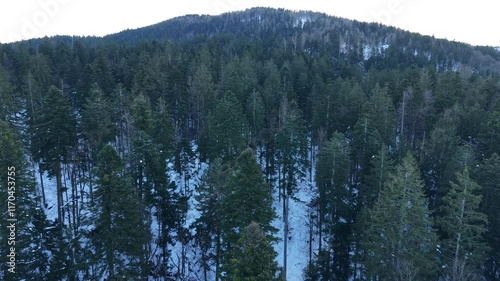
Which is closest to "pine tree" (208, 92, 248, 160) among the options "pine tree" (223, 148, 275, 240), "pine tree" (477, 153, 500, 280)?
"pine tree" (223, 148, 275, 240)

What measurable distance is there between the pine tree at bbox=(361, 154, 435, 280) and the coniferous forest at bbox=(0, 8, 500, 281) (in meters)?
0.12

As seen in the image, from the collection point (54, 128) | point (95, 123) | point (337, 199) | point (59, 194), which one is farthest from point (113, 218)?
point (337, 199)

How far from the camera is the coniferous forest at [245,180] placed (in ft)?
77.4

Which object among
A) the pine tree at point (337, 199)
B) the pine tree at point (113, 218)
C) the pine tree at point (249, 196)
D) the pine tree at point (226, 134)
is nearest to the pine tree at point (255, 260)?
the pine tree at point (249, 196)

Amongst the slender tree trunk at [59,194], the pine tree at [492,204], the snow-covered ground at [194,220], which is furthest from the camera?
the snow-covered ground at [194,220]

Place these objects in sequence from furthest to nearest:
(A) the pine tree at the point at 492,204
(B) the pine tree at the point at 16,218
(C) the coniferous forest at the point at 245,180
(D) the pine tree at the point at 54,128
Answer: (D) the pine tree at the point at 54,128 → (A) the pine tree at the point at 492,204 → (C) the coniferous forest at the point at 245,180 → (B) the pine tree at the point at 16,218

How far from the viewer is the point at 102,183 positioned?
73.7ft

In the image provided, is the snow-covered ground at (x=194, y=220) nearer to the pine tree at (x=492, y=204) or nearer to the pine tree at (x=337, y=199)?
the pine tree at (x=337, y=199)

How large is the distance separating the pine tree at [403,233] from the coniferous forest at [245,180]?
0.12 m

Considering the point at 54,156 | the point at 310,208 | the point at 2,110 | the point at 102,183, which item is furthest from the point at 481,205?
the point at 2,110

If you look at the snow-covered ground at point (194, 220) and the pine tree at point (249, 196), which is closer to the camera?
the pine tree at point (249, 196)

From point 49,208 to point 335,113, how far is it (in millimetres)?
38109

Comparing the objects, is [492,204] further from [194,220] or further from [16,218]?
[16,218]

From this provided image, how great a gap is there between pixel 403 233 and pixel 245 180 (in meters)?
11.6
